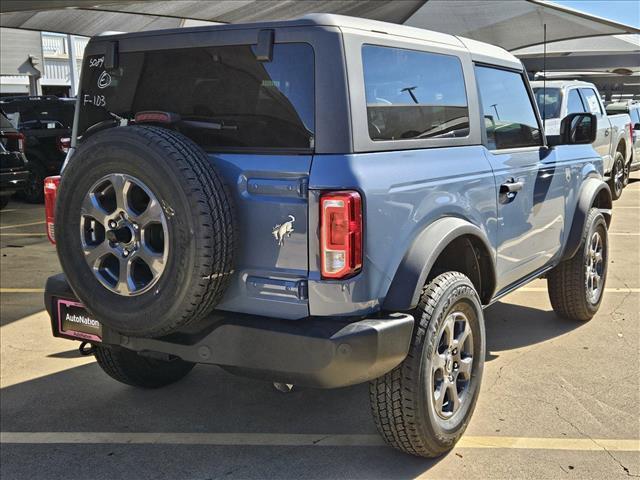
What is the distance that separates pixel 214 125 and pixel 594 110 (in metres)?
9.14

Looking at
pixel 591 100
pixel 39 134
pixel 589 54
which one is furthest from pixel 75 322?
pixel 589 54

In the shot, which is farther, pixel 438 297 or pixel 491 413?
pixel 491 413

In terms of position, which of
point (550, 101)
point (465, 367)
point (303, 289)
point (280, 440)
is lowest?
point (280, 440)

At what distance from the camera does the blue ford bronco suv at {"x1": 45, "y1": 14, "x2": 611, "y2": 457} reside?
8.78 feet

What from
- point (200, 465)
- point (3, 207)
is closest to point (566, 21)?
point (3, 207)

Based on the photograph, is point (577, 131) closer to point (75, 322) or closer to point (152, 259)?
point (152, 259)

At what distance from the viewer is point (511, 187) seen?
3812 millimetres

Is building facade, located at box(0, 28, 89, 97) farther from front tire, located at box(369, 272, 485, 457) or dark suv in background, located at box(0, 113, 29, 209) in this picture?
front tire, located at box(369, 272, 485, 457)

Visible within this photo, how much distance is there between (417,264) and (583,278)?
2585 mm

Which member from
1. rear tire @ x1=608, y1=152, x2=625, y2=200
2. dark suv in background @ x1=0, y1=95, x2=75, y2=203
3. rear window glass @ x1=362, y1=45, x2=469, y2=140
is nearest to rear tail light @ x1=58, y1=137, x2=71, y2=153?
dark suv in background @ x1=0, y1=95, x2=75, y2=203

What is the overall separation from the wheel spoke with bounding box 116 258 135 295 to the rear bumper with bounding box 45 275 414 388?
0.29 metres

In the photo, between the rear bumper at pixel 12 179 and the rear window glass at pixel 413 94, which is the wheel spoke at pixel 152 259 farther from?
the rear bumper at pixel 12 179

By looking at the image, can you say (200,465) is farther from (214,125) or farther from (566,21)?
(566,21)

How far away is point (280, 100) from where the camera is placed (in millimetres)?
2820
